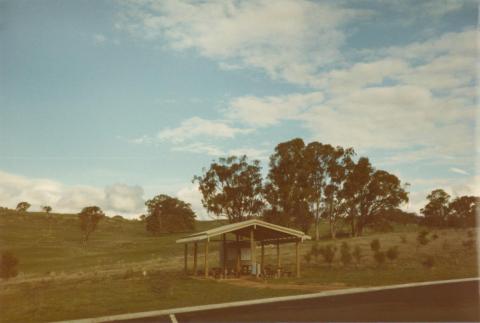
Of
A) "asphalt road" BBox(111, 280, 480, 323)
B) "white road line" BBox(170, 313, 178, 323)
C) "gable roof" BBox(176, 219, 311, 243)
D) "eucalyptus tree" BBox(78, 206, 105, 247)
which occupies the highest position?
"eucalyptus tree" BBox(78, 206, 105, 247)

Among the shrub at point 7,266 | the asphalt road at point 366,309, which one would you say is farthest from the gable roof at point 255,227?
the shrub at point 7,266

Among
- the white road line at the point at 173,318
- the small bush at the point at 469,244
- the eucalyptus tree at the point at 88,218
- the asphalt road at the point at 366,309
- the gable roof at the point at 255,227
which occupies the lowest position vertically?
the white road line at the point at 173,318

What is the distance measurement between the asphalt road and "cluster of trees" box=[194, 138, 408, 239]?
131ft

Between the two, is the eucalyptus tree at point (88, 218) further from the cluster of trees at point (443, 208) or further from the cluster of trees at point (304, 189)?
the cluster of trees at point (443, 208)

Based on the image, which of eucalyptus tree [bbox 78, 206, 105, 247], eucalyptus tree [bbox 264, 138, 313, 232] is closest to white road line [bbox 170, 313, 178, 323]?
eucalyptus tree [bbox 264, 138, 313, 232]

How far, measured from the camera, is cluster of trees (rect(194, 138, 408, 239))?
58.2m

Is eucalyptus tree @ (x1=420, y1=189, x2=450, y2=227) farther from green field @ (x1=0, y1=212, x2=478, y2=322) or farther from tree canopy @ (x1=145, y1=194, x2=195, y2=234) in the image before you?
tree canopy @ (x1=145, y1=194, x2=195, y2=234)

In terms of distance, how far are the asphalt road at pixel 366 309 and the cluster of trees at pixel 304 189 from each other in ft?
131

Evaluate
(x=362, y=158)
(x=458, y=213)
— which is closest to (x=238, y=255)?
(x=362, y=158)

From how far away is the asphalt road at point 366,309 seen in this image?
13312 millimetres

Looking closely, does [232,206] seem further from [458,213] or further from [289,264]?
[458,213]

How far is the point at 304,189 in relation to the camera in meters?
58.0

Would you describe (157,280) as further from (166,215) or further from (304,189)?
(166,215)

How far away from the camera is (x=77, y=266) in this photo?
→ 49000 millimetres
